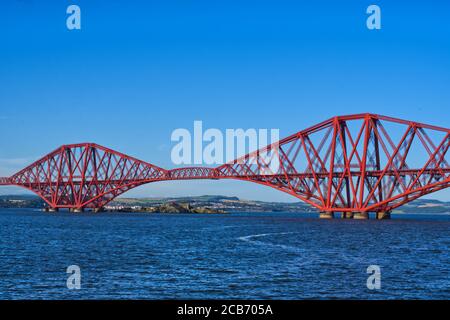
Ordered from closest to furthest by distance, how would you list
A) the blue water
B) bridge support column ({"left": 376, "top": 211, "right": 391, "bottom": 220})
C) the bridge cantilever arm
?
the blue water, bridge support column ({"left": 376, "top": 211, "right": 391, "bottom": 220}), the bridge cantilever arm

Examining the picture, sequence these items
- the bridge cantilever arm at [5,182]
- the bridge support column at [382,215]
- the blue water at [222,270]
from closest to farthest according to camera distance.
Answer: the blue water at [222,270] → the bridge support column at [382,215] → the bridge cantilever arm at [5,182]

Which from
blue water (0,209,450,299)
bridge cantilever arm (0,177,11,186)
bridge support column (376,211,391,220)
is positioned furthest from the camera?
bridge cantilever arm (0,177,11,186)

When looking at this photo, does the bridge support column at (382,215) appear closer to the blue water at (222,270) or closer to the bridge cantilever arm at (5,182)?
the blue water at (222,270)

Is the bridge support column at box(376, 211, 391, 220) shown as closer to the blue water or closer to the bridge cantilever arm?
the blue water

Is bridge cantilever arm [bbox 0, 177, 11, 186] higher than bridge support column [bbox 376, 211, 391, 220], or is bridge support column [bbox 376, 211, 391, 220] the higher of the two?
bridge cantilever arm [bbox 0, 177, 11, 186]

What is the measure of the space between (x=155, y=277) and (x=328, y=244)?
2493cm

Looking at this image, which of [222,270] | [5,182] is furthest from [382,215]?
[5,182]

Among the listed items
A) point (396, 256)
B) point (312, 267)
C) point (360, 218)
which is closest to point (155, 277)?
point (312, 267)

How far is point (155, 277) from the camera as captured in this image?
30859 mm

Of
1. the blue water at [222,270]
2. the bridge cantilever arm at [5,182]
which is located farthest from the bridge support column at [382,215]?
the bridge cantilever arm at [5,182]

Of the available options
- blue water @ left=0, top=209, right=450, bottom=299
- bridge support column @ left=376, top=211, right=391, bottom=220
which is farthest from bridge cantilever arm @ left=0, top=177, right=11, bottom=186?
blue water @ left=0, top=209, right=450, bottom=299
